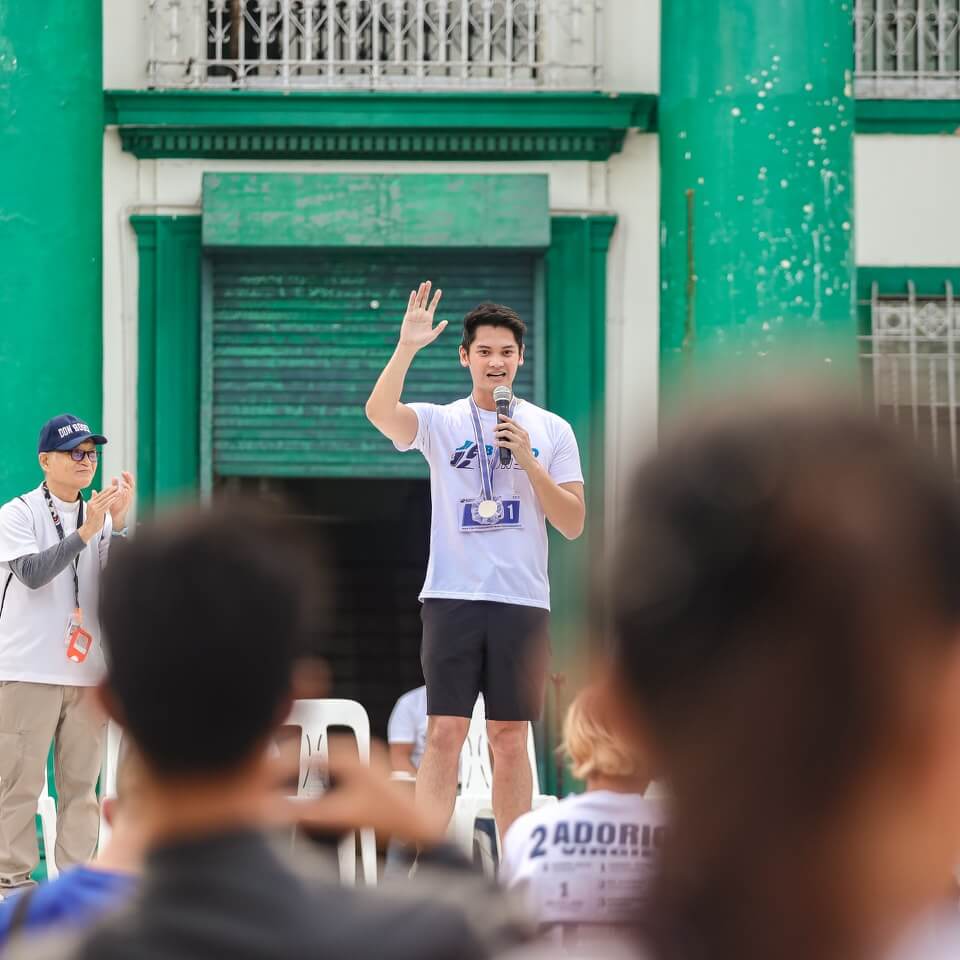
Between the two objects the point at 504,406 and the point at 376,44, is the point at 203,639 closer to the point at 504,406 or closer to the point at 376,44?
the point at 504,406

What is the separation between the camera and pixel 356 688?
1190 cm

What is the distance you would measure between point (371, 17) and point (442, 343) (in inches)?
71.1

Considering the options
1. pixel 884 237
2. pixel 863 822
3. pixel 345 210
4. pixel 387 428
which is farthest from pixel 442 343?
pixel 863 822

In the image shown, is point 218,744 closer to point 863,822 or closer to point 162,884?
point 162,884

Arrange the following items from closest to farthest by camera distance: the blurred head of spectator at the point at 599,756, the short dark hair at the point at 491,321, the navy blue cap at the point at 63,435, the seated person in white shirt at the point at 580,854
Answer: the seated person in white shirt at the point at 580,854, the blurred head of spectator at the point at 599,756, the short dark hair at the point at 491,321, the navy blue cap at the point at 63,435

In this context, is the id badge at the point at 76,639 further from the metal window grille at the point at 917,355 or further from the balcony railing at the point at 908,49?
the balcony railing at the point at 908,49

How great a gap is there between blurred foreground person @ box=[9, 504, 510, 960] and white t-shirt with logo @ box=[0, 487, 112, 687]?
4.71 m

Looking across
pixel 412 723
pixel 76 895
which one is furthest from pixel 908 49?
pixel 76 895

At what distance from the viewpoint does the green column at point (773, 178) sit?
7469 millimetres

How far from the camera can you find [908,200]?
8828 millimetres

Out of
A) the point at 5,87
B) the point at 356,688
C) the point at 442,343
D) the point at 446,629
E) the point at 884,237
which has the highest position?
the point at 5,87

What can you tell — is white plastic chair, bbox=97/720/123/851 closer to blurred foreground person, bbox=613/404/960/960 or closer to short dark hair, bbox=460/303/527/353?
short dark hair, bbox=460/303/527/353

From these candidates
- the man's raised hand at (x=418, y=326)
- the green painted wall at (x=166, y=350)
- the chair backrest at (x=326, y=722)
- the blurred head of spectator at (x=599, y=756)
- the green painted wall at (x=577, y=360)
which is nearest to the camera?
the blurred head of spectator at (x=599, y=756)

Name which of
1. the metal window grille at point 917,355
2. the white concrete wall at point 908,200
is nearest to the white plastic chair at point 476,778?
the metal window grille at point 917,355
